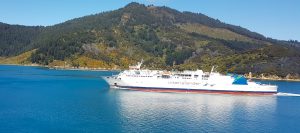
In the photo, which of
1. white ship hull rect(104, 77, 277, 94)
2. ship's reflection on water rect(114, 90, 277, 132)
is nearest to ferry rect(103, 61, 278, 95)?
white ship hull rect(104, 77, 277, 94)

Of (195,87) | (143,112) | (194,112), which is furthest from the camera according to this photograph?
(195,87)

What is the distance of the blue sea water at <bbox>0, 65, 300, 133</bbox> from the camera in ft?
207

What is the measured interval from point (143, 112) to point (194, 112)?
9.96m

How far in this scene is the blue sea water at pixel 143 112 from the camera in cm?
6303

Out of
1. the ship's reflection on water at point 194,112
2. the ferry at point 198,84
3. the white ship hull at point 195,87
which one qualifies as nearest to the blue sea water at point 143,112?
the ship's reflection on water at point 194,112

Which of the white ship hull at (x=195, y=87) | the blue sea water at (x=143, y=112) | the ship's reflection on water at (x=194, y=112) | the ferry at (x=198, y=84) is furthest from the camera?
the ferry at (x=198, y=84)

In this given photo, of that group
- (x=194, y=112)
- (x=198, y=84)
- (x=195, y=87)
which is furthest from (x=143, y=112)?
(x=198, y=84)

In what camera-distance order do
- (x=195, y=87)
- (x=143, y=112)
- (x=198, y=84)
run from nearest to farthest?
(x=143, y=112) → (x=195, y=87) → (x=198, y=84)

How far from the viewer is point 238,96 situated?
108m

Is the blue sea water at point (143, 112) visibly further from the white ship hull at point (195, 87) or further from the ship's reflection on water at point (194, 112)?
the white ship hull at point (195, 87)

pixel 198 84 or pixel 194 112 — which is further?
pixel 198 84

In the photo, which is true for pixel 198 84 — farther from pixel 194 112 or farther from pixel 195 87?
A: pixel 194 112

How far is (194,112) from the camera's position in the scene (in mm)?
77938

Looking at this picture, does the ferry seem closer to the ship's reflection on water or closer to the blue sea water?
the ship's reflection on water
